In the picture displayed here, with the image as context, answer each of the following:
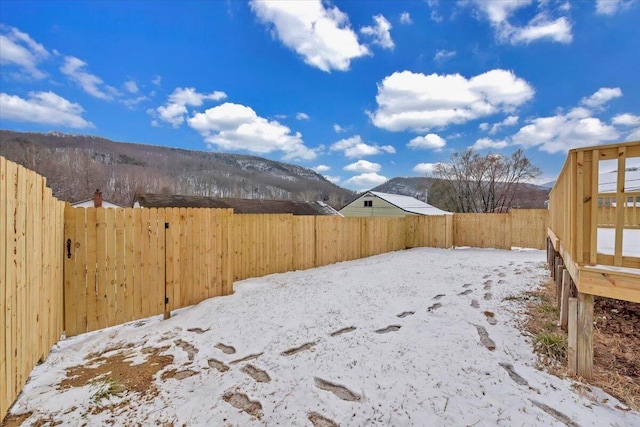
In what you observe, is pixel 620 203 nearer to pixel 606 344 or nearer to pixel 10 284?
pixel 606 344

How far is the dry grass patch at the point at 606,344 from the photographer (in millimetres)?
2527

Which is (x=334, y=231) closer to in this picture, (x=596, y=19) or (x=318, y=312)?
(x=318, y=312)

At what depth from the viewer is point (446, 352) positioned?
300 cm

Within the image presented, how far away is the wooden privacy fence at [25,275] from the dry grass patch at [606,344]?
15.2 feet

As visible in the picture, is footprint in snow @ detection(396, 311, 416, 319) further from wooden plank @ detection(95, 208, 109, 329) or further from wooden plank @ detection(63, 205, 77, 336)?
wooden plank @ detection(63, 205, 77, 336)

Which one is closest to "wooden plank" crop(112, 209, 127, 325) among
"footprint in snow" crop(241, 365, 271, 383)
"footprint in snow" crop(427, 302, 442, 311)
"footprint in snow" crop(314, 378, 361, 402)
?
"footprint in snow" crop(241, 365, 271, 383)

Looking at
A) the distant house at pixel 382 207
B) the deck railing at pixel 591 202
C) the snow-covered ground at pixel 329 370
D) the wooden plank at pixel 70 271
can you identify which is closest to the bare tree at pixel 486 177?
the distant house at pixel 382 207

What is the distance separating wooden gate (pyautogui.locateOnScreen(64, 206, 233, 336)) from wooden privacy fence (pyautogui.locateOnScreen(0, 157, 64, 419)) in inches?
10.4

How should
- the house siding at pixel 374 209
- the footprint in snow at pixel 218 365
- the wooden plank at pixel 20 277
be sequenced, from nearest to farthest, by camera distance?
1. the wooden plank at pixel 20 277
2. the footprint in snow at pixel 218 365
3. the house siding at pixel 374 209

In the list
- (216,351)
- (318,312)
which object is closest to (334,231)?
(318,312)

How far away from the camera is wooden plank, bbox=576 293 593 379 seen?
2.61m

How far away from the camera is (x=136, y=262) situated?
13.3 feet

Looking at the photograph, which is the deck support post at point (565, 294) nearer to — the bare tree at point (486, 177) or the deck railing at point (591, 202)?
the deck railing at point (591, 202)

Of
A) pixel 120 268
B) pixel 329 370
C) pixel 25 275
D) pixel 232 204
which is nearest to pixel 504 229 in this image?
pixel 329 370
